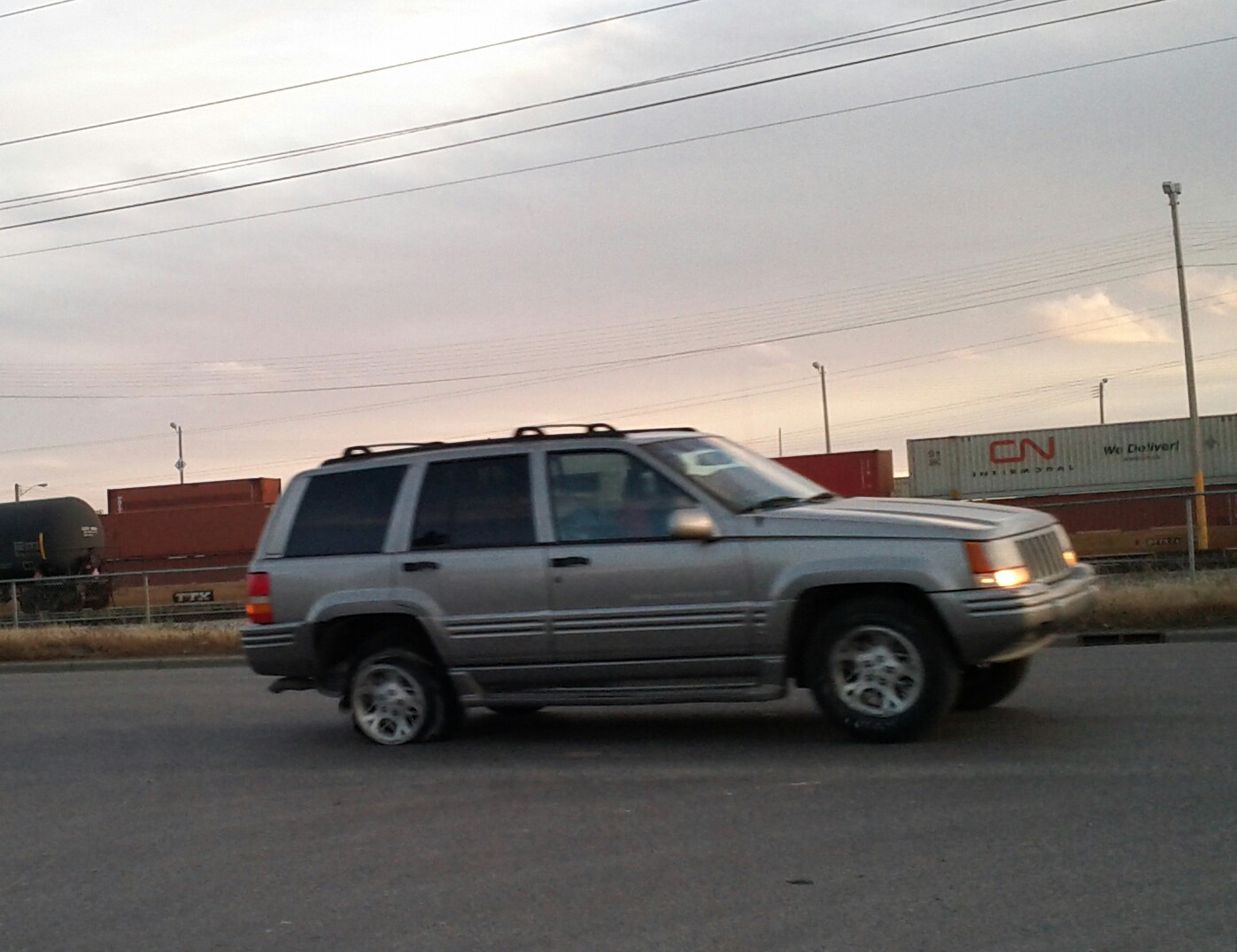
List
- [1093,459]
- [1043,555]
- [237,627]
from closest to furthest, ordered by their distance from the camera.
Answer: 1. [1043,555]
2. [237,627]
3. [1093,459]

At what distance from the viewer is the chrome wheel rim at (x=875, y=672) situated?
26.0ft

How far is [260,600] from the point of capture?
953 centimetres

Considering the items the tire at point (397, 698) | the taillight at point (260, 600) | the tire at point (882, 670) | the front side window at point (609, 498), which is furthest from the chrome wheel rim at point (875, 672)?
the taillight at point (260, 600)

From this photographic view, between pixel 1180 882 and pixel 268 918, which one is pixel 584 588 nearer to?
pixel 268 918

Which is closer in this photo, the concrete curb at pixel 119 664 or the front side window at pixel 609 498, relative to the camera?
the front side window at pixel 609 498

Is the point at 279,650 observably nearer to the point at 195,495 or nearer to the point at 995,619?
the point at 995,619

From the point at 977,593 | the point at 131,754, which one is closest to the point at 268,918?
the point at 977,593

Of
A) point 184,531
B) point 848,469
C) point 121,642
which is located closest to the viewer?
point 121,642

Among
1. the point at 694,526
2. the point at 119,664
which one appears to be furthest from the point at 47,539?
the point at 694,526

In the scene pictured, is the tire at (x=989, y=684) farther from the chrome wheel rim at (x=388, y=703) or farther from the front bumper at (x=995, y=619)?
the chrome wheel rim at (x=388, y=703)

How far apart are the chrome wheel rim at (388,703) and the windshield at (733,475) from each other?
2.34 meters

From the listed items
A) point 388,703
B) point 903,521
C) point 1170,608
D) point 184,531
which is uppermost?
point 184,531

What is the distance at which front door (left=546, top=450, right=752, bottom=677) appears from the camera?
8.23 m

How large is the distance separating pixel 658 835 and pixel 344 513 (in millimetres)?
3981
